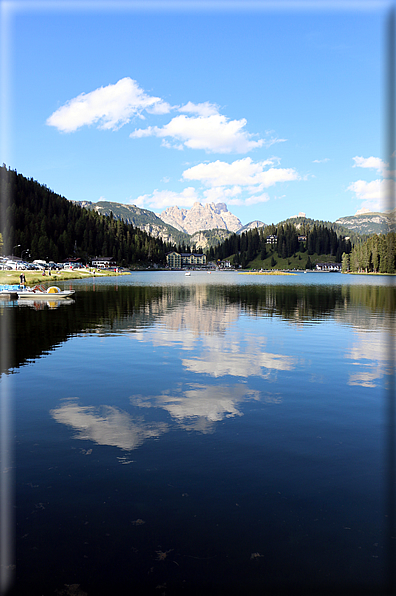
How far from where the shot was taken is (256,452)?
43.5ft

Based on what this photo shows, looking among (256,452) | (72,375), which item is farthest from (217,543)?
(72,375)

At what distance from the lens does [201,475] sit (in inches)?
457

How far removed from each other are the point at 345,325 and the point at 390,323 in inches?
213

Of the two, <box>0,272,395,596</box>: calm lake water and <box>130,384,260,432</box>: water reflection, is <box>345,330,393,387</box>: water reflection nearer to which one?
<box>0,272,395,596</box>: calm lake water

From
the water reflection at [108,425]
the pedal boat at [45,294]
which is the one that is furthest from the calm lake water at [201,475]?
the pedal boat at [45,294]

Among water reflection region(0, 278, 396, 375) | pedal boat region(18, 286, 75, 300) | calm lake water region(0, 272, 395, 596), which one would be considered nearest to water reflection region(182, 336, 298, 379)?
water reflection region(0, 278, 396, 375)

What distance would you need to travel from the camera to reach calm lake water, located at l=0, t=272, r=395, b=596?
8.02 meters


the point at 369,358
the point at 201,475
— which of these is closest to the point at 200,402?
the point at 201,475

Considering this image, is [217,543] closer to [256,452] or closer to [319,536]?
[319,536]

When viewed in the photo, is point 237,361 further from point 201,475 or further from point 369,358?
point 201,475

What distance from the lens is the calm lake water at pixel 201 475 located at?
8.02 m

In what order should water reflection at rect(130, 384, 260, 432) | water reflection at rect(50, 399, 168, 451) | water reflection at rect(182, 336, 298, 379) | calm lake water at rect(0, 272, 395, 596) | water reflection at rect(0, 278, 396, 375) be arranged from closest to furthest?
calm lake water at rect(0, 272, 395, 596) < water reflection at rect(50, 399, 168, 451) < water reflection at rect(130, 384, 260, 432) < water reflection at rect(182, 336, 298, 379) < water reflection at rect(0, 278, 396, 375)

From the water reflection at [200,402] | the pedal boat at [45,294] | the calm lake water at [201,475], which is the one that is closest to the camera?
the calm lake water at [201,475]

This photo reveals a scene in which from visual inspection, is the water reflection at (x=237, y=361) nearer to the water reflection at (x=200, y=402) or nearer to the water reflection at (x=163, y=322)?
the water reflection at (x=163, y=322)
